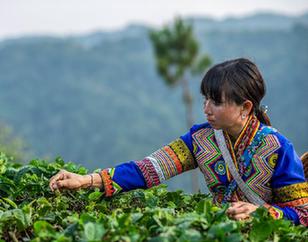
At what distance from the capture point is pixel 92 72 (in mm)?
113500

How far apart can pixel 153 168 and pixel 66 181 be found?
42 cm

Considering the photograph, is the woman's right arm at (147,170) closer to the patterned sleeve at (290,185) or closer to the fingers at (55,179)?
the fingers at (55,179)

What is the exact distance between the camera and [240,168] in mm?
2543

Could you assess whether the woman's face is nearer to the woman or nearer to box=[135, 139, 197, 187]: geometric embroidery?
the woman

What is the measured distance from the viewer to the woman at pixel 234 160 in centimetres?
247

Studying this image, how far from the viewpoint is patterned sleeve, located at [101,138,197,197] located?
2607 mm

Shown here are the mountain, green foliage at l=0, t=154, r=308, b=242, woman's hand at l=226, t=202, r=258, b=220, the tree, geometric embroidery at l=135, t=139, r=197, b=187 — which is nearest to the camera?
green foliage at l=0, t=154, r=308, b=242

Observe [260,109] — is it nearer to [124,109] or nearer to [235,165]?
[235,165]

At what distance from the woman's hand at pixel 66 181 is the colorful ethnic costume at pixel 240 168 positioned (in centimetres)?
11

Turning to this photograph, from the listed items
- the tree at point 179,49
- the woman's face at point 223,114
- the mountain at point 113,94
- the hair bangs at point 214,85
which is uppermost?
the hair bangs at point 214,85

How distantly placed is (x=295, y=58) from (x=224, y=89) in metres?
108

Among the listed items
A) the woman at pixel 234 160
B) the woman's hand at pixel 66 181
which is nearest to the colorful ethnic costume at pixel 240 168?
the woman at pixel 234 160

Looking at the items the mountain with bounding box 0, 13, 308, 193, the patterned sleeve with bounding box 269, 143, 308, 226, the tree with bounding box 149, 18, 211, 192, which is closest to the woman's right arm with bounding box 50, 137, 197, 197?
the patterned sleeve with bounding box 269, 143, 308, 226

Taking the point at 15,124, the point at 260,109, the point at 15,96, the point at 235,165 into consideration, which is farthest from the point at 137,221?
the point at 15,96
